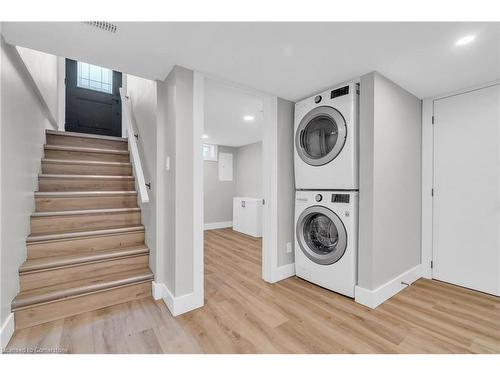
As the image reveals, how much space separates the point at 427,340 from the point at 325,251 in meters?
0.94

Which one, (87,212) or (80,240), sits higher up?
(87,212)

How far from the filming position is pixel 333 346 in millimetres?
1370

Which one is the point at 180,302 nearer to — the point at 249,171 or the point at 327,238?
the point at 327,238

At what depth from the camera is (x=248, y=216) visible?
15.4 ft

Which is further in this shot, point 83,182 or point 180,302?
point 83,182

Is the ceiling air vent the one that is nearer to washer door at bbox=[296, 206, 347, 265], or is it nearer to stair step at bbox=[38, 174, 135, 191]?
stair step at bbox=[38, 174, 135, 191]

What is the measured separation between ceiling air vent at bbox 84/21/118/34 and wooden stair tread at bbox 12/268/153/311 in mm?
1844

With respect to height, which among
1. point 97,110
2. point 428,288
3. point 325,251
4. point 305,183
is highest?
point 97,110

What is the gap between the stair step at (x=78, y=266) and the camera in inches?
66.1

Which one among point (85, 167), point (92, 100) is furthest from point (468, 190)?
point (92, 100)

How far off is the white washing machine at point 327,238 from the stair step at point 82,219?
69.7 inches

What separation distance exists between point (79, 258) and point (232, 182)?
4.04 m
